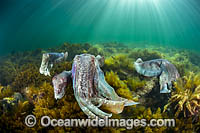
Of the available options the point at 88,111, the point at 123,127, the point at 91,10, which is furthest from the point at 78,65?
the point at 91,10

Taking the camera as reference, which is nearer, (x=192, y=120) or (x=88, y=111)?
(x=88, y=111)

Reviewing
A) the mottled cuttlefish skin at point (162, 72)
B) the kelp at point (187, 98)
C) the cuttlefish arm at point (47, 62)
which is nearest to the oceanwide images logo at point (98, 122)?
the kelp at point (187, 98)

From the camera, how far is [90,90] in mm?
2643

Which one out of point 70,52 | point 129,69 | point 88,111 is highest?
point 70,52

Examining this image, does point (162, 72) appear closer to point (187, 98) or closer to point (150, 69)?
point (150, 69)

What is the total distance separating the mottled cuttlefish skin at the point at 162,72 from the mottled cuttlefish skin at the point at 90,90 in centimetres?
163

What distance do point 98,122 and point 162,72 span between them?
2633mm

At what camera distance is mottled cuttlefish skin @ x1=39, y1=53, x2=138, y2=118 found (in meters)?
2.38

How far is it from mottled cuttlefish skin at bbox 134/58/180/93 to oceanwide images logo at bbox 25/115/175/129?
0.92 meters

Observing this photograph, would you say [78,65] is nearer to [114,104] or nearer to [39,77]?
[114,104]

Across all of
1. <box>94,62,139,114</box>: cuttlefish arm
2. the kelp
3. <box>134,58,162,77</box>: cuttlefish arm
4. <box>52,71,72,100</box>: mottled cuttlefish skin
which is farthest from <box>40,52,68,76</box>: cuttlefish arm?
the kelp

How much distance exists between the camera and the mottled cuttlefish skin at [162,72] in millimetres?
3618

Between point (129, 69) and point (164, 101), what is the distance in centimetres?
177

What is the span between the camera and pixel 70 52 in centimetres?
1000
